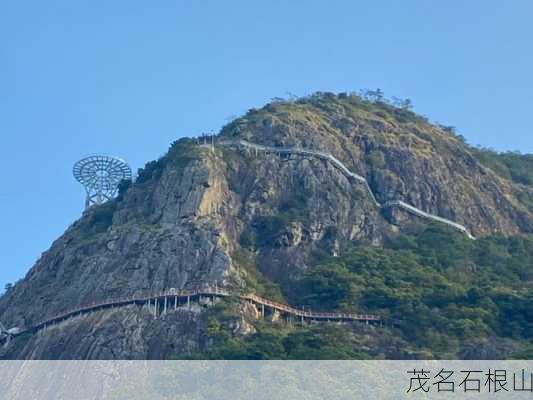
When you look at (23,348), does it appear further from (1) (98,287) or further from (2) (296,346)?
(2) (296,346)

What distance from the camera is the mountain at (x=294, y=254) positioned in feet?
249

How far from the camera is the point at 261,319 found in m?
78.4

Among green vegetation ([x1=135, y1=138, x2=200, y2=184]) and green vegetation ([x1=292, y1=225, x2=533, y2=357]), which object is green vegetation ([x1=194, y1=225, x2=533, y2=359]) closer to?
green vegetation ([x1=292, y1=225, x2=533, y2=357])

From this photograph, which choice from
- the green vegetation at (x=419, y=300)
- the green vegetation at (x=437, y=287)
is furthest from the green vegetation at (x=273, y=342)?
the green vegetation at (x=437, y=287)

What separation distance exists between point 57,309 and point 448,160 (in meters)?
38.8

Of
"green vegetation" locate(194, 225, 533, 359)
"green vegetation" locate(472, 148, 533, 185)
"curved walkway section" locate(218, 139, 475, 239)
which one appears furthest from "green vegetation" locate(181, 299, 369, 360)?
"green vegetation" locate(472, 148, 533, 185)

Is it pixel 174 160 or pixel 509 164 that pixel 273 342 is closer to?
pixel 174 160

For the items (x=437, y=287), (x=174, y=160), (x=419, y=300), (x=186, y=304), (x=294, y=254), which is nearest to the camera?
(x=186, y=304)

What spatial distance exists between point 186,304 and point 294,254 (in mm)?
11786

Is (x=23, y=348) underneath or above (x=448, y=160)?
underneath

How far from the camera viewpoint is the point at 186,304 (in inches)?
3054

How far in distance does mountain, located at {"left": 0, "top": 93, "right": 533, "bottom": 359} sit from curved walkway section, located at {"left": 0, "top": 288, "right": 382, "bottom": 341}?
12 cm

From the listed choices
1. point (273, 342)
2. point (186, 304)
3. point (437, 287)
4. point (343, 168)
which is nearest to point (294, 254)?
point (437, 287)

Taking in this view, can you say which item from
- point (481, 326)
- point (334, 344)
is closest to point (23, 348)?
point (334, 344)
